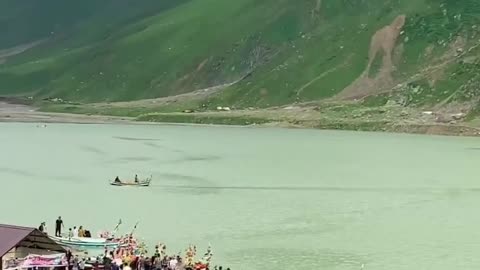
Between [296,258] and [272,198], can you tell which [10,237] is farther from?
[272,198]

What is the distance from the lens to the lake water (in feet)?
208

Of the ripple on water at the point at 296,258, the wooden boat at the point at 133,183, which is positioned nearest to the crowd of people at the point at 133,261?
the ripple on water at the point at 296,258

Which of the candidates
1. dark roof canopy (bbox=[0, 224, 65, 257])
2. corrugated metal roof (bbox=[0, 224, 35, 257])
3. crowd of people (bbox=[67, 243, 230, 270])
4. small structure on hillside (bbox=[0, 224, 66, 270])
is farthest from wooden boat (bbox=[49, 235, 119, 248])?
corrugated metal roof (bbox=[0, 224, 35, 257])

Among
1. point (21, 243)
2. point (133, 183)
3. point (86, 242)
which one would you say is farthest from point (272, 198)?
point (21, 243)

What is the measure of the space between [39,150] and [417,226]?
86.7m

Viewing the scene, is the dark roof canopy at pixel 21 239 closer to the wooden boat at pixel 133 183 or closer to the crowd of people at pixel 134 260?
the crowd of people at pixel 134 260

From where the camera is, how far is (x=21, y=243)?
42219 millimetres

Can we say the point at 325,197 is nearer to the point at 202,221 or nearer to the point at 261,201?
the point at 261,201

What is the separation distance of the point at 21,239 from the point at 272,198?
50063mm

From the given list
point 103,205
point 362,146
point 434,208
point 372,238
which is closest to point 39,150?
point 362,146

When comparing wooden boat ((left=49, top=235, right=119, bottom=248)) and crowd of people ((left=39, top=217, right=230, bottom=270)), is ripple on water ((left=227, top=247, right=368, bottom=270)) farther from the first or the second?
wooden boat ((left=49, top=235, right=119, bottom=248))

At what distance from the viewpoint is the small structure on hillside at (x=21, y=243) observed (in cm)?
4172

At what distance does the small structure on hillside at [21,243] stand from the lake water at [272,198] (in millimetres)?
15758

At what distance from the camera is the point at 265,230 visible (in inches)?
2768
